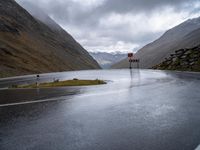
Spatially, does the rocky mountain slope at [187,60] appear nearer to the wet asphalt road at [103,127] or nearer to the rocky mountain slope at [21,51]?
the wet asphalt road at [103,127]

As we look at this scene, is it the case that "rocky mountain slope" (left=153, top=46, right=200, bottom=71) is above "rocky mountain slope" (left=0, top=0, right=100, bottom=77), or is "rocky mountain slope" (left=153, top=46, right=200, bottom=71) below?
below

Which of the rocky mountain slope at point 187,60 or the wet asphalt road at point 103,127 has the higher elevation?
the rocky mountain slope at point 187,60

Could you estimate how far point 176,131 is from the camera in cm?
950

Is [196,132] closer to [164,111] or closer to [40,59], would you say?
[164,111]

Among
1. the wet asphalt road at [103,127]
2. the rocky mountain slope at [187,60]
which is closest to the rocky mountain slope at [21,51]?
the rocky mountain slope at [187,60]

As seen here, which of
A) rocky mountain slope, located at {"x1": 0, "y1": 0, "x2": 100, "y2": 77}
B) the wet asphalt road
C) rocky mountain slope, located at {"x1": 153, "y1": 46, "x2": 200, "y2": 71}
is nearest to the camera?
the wet asphalt road

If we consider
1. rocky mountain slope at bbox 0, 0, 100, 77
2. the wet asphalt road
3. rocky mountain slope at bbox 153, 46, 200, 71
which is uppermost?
rocky mountain slope at bbox 0, 0, 100, 77

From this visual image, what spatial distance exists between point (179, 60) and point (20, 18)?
15646 centimetres

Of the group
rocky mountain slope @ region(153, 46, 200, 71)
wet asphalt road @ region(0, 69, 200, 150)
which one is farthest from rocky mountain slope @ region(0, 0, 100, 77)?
wet asphalt road @ region(0, 69, 200, 150)

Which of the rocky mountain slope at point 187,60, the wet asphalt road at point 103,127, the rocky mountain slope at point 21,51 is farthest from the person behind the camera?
the rocky mountain slope at point 21,51

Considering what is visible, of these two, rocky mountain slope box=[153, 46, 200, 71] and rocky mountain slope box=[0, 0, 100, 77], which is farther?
rocky mountain slope box=[0, 0, 100, 77]

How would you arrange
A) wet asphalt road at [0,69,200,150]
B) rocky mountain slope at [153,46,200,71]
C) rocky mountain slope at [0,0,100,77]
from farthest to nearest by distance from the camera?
rocky mountain slope at [0,0,100,77] → rocky mountain slope at [153,46,200,71] → wet asphalt road at [0,69,200,150]

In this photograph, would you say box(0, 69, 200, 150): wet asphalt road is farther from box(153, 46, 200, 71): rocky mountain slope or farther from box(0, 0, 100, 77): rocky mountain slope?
box(0, 0, 100, 77): rocky mountain slope

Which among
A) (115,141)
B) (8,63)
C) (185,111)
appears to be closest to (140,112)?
(185,111)
